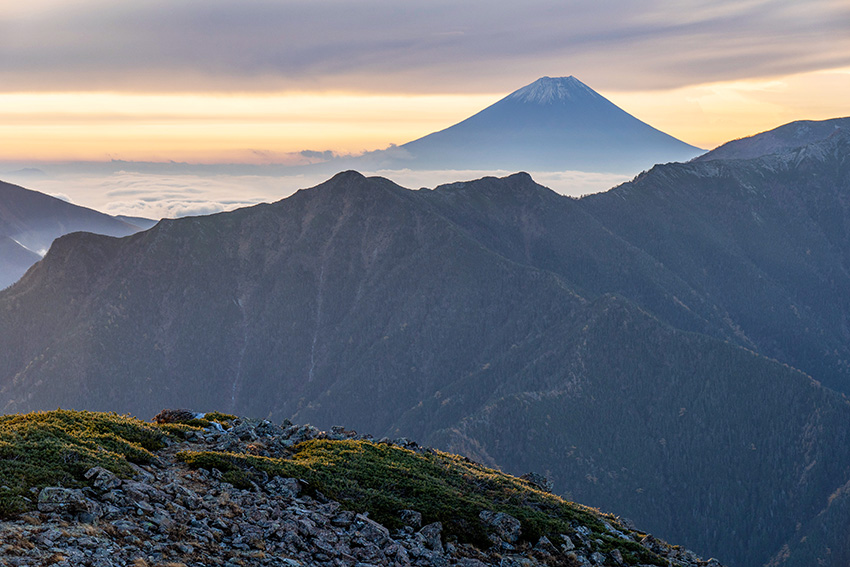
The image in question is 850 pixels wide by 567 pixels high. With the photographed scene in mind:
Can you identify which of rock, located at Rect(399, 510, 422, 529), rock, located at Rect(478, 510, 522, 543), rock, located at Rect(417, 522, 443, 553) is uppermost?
rock, located at Rect(399, 510, 422, 529)

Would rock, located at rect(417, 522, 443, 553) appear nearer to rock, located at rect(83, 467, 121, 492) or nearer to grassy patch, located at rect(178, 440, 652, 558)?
grassy patch, located at rect(178, 440, 652, 558)

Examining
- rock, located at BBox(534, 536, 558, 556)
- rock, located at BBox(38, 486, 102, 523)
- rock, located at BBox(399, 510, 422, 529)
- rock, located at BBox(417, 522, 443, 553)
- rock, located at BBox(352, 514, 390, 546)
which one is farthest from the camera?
rock, located at BBox(534, 536, 558, 556)

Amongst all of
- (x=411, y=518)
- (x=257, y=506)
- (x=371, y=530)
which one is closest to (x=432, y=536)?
(x=411, y=518)

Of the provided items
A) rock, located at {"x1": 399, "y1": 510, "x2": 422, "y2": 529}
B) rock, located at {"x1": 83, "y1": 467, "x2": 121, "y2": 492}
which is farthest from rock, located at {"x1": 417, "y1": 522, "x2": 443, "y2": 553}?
rock, located at {"x1": 83, "y1": 467, "x2": 121, "y2": 492}

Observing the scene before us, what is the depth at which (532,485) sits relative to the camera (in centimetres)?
5875

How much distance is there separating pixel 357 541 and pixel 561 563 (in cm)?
1237

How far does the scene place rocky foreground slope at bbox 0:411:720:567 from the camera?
27609mm

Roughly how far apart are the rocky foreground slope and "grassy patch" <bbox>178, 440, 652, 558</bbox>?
11cm

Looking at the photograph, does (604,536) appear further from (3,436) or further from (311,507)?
(3,436)

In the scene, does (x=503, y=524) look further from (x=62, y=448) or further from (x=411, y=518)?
(x=62, y=448)

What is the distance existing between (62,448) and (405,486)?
19.2 metres

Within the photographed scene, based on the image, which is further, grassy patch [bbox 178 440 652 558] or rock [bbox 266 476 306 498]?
grassy patch [bbox 178 440 652 558]

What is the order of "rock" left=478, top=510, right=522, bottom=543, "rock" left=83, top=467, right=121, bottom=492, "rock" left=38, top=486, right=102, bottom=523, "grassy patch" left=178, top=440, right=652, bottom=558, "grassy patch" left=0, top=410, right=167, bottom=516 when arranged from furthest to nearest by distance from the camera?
"rock" left=478, top=510, right=522, bottom=543
"grassy patch" left=178, top=440, right=652, bottom=558
"rock" left=83, top=467, right=121, bottom=492
"grassy patch" left=0, top=410, right=167, bottom=516
"rock" left=38, top=486, right=102, bottom=523

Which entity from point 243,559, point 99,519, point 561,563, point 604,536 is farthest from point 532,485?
point 99,519
